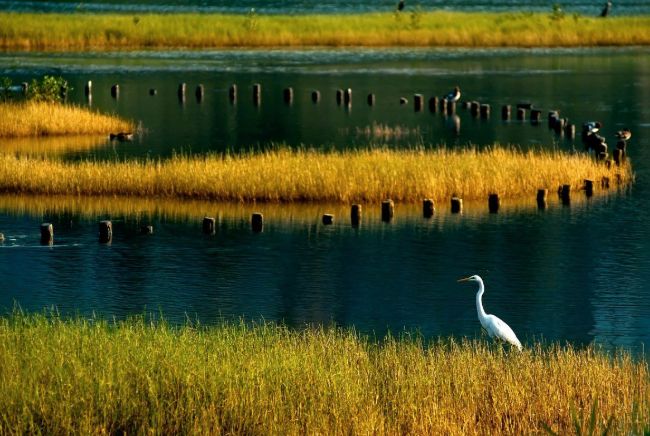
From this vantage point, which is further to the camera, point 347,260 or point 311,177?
point 311,177

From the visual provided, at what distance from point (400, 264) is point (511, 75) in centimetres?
5207

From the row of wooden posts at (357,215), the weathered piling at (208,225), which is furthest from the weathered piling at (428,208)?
the weathered piling at (208,225)

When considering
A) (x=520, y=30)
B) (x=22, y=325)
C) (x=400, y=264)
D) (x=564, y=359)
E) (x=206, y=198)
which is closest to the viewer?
(x=564, y=359)

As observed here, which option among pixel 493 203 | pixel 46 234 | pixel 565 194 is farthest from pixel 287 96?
pixel 46 234

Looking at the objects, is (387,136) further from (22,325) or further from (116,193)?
(22,325)

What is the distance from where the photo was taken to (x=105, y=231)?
33188mm

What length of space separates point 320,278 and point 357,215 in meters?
5.50

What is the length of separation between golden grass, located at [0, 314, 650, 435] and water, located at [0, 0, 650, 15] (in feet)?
380

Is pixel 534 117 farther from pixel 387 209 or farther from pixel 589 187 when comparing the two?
pixel 387 209

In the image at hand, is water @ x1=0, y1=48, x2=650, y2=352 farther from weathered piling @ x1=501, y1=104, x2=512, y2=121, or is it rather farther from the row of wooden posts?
weathered piling @ x1=501, y1=104, x2=512, y2=121

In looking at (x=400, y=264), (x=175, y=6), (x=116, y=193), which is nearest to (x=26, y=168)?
(x=116, y=193)

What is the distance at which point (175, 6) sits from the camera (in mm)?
152500

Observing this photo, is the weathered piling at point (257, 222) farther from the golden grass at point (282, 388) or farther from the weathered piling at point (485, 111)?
the weathered piling at point (485, 111)

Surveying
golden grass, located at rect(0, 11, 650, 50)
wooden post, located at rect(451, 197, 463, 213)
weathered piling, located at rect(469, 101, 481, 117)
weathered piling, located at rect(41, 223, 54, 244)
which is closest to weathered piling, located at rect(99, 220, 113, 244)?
weathered piling, located at rect(41, 223, 54, 244)
